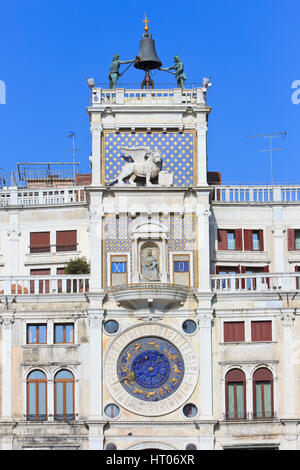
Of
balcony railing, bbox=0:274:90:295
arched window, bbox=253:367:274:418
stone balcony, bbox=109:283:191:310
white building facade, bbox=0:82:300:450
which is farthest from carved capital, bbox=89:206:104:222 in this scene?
arched window, bbox=253:367:274:418

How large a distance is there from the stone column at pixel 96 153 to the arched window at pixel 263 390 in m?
12.9

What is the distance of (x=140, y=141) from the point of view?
299ft

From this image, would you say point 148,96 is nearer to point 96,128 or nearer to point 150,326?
point 96,128

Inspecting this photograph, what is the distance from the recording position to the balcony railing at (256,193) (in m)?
94.1

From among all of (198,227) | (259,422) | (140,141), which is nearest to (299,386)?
(259,422)

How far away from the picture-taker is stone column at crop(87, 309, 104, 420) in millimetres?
88062

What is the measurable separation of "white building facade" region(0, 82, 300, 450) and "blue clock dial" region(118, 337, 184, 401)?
51 mm

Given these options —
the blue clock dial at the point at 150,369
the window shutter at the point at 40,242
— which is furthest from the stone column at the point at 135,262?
the window shutter at the point at 40,242

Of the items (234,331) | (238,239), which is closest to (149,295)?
(234,331)

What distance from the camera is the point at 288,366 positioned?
88562mm

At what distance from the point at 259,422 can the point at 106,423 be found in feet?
25.4

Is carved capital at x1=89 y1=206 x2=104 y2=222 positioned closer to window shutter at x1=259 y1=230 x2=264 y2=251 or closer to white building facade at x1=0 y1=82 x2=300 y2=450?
white building facade at x1=0 y1=82 x2=300 y2=450
